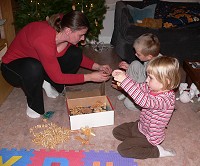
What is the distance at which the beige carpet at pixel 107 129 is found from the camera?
5.02ft

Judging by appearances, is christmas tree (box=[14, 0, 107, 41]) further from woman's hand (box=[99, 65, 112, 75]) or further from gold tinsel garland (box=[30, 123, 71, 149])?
gold tinsel garland (box=[30, 123, 71, 149])

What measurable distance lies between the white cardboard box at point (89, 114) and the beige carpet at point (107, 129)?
0.06 meters

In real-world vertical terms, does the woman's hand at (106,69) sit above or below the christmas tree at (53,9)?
below

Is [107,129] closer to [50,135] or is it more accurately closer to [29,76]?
[50,135]

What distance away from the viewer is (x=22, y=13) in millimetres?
2324

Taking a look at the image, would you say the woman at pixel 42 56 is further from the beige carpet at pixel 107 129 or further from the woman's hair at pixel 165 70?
the woman's hair at pixel 165 70

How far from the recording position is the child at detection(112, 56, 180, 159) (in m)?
1.31

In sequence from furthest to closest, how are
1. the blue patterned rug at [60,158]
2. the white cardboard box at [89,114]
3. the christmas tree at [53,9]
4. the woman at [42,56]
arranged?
the christmas tree at [53,9] < the white cardboard box at [89,114] < the woman at [42,56] < the blue patterned rug at [60,158]

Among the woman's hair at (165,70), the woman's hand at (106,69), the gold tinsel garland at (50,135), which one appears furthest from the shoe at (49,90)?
the woman's hair at (165,70)

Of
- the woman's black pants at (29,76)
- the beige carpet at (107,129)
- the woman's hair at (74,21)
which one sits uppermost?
the woman's hair at (74,21)

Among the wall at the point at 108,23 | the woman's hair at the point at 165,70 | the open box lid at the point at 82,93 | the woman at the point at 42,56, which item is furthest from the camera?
the wall at the point at 108,23

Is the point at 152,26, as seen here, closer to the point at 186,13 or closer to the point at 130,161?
the point at 186,13

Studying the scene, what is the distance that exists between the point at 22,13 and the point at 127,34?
1.05 meters

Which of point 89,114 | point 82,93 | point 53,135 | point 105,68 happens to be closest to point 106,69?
point 105,68
